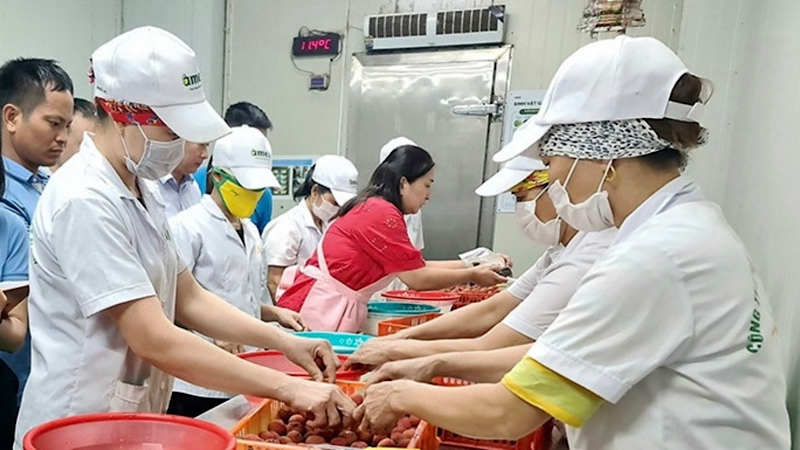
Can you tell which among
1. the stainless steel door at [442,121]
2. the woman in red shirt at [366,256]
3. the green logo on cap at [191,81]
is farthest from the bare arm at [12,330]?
the stainless steel door at [442,121]

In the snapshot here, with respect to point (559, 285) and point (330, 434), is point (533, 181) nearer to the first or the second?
point (559, 285)

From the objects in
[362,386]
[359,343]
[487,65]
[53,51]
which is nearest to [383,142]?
[487,65]

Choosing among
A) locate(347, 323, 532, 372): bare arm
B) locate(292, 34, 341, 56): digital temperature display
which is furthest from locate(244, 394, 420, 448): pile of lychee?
locate(292, 34, 341, 56): digital temperature display

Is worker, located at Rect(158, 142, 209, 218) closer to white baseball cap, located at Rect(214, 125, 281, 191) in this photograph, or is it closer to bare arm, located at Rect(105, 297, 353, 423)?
white baseball cap, located at Rect(214, 125, 281, 191)

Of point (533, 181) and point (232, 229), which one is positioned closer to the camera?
point (533, 181)

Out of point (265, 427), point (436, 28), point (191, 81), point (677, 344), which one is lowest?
point (265, 427)

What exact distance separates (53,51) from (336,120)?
186cm

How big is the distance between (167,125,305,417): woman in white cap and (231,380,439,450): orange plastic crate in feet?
1.83

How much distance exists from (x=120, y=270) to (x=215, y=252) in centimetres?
84

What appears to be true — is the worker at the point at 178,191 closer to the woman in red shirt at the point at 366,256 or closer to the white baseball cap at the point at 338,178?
Result: the woman in red shirt at the point at 366,256

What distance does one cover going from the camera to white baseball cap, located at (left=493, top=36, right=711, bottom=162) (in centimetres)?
86

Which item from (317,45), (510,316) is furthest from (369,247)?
(317,45)

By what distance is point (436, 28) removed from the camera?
3680mm

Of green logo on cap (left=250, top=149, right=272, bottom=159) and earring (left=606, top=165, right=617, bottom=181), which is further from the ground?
earring (left=606, top=165, right=617, bottom=181)
